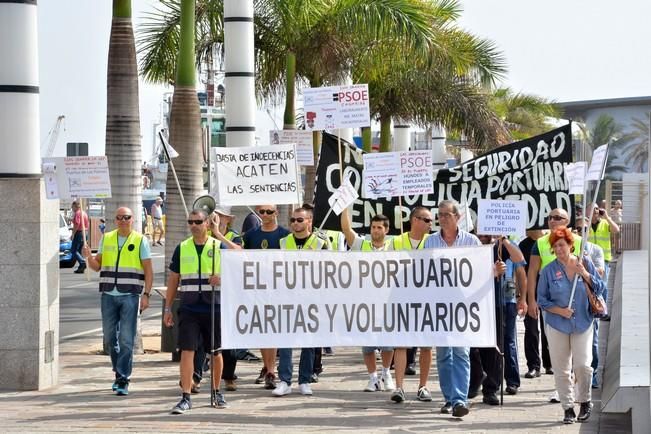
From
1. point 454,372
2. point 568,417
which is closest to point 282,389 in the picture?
point 454,372

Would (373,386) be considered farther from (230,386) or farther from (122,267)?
→ (122,267)

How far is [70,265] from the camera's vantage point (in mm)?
37344

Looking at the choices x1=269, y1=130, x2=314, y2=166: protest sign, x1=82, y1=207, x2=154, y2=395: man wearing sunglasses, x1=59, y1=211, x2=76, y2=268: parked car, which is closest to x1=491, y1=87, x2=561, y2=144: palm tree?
x1=59, y1=211, x2=76, y2=268: parked car

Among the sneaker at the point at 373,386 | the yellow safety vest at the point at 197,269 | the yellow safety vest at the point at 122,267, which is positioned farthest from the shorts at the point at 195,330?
the sneaker at the point at 373,386

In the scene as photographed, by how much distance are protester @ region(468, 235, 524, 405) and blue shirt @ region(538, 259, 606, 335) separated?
78 centimetres

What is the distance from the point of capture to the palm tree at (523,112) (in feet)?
186

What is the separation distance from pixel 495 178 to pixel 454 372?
12.9 ft

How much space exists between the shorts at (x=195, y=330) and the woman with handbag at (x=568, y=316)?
2.85 metres

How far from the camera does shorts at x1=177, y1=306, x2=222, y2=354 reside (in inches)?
456

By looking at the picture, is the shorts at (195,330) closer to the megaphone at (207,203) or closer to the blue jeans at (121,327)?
the blue jeans at (121,327)

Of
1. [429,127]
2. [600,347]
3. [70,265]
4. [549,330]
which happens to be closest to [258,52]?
[429,127]

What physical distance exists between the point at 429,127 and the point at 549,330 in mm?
22957

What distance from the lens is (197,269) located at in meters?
11.8

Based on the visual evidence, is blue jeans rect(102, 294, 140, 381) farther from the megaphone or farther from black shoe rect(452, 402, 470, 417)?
black shoe rect(452, 402, 470, 417)
